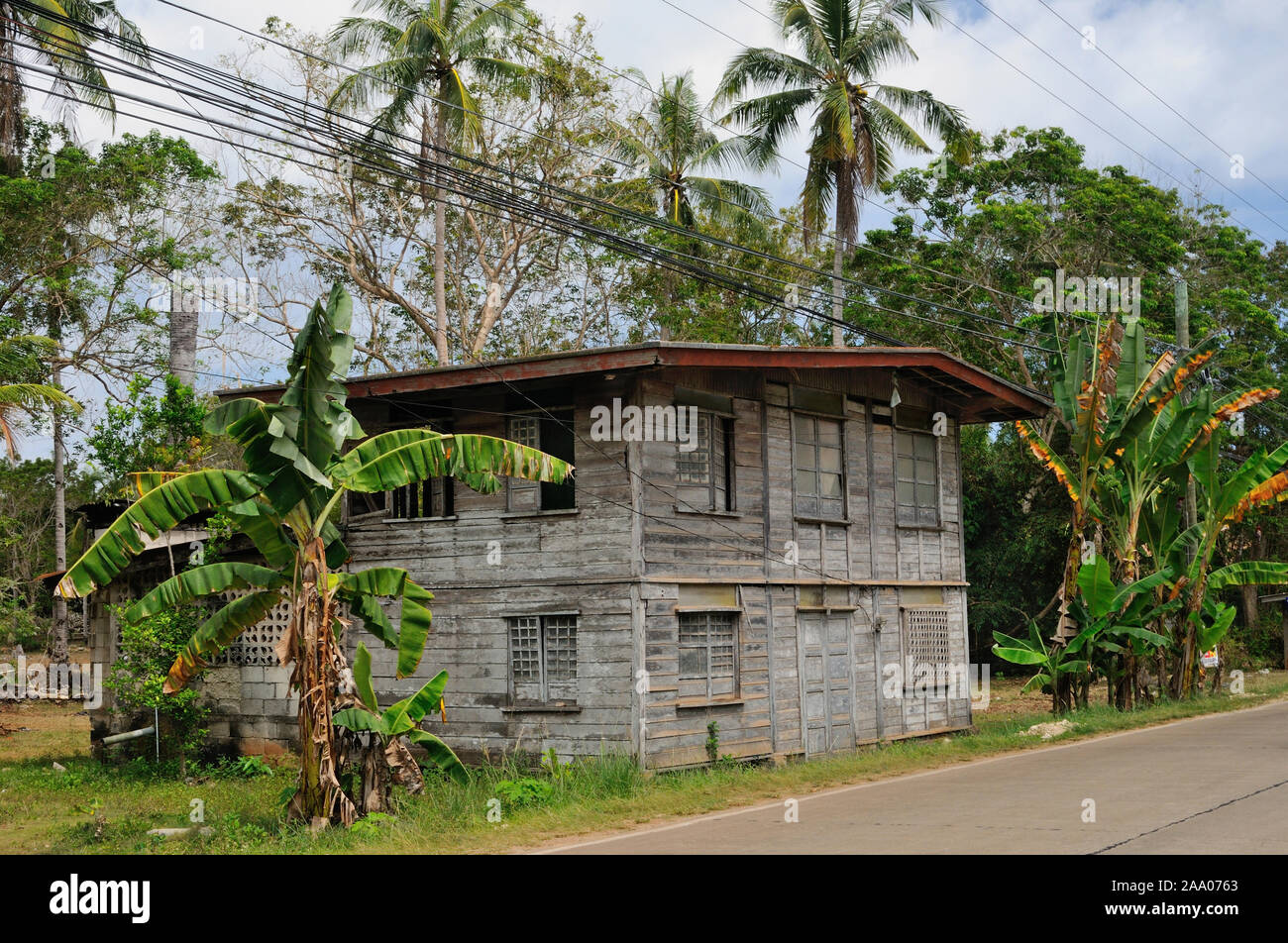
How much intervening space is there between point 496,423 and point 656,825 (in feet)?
24.2

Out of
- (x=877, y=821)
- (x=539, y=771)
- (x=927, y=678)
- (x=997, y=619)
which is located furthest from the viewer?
(x=997, y=619)

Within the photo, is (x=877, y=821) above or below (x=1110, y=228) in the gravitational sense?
below

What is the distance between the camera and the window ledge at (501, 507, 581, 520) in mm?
17531

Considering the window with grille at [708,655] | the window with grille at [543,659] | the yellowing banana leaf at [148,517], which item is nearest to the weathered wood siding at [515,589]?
the window with grille at [543,659]

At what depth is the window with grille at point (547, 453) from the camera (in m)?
17.9

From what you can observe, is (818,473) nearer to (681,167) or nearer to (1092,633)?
(1092,633)

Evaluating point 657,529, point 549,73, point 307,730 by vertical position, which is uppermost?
point 549,73

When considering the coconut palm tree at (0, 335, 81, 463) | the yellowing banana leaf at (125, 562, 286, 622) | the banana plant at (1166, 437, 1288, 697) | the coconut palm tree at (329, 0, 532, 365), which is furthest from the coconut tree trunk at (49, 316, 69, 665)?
the banana plant at (1166, 437, 1288, 697)

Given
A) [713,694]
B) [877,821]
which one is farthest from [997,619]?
[877,821]

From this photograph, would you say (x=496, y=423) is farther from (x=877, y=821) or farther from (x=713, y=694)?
(x=877, y=821)

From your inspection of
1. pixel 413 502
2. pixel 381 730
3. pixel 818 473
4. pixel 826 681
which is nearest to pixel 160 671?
pixel 413 502

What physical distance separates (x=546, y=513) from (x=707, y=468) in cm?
251

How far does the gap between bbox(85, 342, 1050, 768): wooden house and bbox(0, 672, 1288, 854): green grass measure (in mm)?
797

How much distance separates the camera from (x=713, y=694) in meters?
17.9
